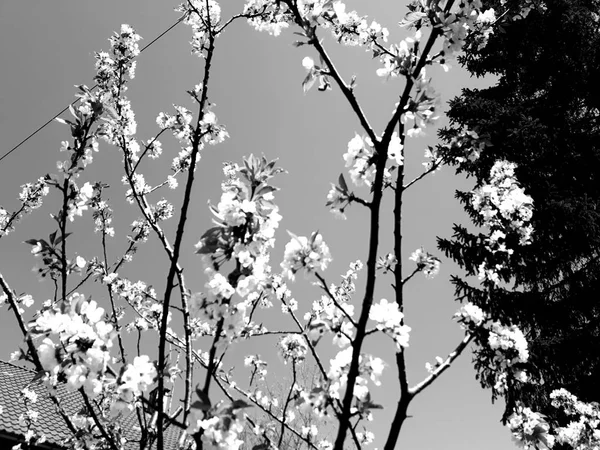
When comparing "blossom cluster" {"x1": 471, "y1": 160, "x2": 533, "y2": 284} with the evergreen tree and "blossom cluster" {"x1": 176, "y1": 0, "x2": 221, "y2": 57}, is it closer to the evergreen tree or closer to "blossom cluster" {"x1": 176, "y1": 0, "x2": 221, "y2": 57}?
"blossom cluster" {"x1": 176, "y1": 0, "x2": 221, "y2": 57}

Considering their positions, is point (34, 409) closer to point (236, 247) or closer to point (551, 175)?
point (236, 247)

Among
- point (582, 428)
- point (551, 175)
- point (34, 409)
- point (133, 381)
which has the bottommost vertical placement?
point (133, 381)

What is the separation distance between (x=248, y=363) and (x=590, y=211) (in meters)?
5.41

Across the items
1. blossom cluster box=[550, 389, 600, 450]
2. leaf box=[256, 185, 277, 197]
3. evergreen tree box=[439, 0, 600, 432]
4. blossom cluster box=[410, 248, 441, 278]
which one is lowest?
leaf box=[256, 185, 277, 197]

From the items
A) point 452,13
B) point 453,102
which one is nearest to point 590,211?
point 453,102

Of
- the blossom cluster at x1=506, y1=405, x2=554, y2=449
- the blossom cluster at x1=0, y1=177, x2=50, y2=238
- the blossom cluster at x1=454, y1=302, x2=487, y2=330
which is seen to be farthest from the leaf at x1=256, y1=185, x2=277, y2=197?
the blossom cluster at x1=0, y1=177, x2=50, y2=238

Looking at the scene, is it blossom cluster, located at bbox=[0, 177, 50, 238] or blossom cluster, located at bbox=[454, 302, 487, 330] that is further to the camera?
blossom cluster, located at bbox=[0, 177, 50, 238]

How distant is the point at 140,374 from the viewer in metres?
1.30

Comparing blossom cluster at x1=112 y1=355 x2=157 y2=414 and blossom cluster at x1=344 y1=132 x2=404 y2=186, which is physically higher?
blossom cluster at x1=344 y1=132 x2=404 y2=186

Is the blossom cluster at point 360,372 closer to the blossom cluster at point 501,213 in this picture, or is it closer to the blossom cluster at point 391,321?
the blossom cluster at point 391,321

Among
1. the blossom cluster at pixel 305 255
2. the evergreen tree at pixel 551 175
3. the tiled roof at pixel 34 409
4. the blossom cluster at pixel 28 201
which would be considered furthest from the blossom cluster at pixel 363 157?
the tiled roof at pixel 34 409

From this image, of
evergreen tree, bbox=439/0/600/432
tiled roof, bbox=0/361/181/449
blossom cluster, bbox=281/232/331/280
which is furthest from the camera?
tiled roof, bbox=0/361/181/449

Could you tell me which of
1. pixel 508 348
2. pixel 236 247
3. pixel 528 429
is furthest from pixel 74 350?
pixel 528 429

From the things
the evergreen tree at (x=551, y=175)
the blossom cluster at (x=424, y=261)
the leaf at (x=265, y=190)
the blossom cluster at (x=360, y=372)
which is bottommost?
the blossom cluster at (x=360, y=372)
